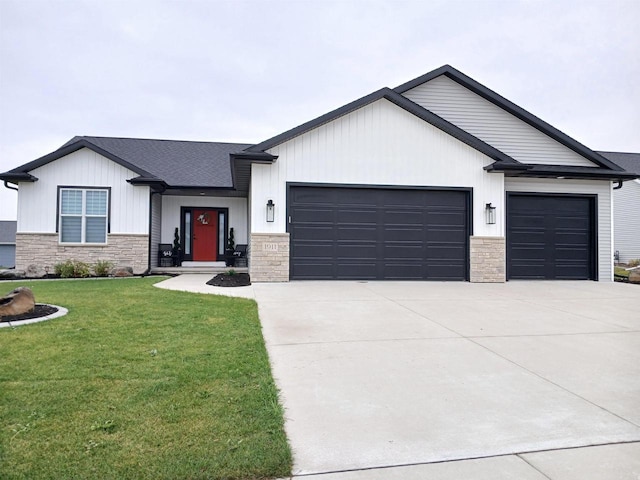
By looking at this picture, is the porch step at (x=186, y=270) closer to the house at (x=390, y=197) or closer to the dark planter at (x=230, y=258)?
the house at (x=390, y=197)

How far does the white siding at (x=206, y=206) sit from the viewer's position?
645 inches

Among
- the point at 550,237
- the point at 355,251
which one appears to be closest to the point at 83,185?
the point at 355,251

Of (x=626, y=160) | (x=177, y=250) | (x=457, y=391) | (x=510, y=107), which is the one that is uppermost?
(x=626, y=160)

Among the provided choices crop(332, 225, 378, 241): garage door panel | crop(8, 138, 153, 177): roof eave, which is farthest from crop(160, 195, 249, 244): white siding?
crop(332, 225, 378, 241): garage door panel

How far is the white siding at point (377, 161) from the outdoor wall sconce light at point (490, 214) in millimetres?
116

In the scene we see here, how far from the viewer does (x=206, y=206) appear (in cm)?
1680

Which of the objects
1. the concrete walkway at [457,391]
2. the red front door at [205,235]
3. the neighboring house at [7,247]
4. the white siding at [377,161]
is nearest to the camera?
the concrete walkway at [457,391]

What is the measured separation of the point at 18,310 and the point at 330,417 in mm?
5363

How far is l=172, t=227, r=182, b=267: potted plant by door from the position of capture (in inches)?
634

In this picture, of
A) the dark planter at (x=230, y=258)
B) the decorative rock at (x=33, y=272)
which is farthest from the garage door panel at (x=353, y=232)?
the decorative rock at (x=33, y=272)

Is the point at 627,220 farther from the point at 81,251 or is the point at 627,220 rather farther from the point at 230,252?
the point at 81,251

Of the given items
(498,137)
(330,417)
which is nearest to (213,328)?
(330,417)

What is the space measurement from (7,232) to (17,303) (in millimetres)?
33501

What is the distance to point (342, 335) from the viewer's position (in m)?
5.25
